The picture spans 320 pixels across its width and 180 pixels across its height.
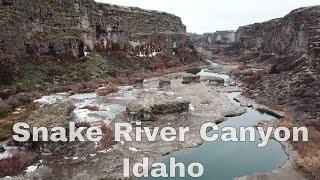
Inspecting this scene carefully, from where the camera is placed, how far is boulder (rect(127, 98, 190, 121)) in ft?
133

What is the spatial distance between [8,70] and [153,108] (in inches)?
834

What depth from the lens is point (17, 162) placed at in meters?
27.3

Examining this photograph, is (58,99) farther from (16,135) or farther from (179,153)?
(179,153)

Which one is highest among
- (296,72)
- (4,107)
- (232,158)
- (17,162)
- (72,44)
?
(72,44)

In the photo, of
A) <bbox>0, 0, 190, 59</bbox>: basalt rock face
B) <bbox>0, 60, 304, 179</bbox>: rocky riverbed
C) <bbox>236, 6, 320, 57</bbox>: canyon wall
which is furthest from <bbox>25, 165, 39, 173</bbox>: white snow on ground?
<bbox>236, 6, 320, 57</bbox>: canyon wall

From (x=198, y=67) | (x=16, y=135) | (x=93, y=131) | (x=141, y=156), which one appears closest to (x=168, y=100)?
(x=93, y=131)

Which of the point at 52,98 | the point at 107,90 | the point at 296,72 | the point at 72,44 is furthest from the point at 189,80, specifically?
the point at 52,98

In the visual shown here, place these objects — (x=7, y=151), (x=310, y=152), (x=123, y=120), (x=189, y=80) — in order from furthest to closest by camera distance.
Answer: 1. (x=189, y=80)
2. (x=123, y=120)
3. (x=310, y=152)
4. (x=7, y=151)

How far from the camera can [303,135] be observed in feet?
114

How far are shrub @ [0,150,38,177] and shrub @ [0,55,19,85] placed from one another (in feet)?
77.3

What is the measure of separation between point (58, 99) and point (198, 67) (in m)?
67.3

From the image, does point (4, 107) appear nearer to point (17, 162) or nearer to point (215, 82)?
point (17, 162)

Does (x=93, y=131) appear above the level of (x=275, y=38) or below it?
below

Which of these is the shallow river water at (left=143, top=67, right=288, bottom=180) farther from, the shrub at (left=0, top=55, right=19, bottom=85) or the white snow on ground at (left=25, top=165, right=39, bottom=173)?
the shrub at (left=0, top=55, right=19, bottom=85)
